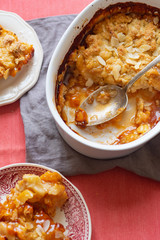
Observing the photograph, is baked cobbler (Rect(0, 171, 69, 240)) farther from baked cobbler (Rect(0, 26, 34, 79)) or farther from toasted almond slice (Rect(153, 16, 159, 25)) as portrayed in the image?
toasted almond slice (Rect(153, 16, 159, 25))

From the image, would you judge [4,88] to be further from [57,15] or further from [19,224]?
[19,224]

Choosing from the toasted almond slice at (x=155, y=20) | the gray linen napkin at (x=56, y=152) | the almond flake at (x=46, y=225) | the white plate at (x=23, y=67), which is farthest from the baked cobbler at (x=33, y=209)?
the toasted almond slice at (x=155, y=20)

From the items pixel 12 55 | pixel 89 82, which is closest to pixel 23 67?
pixel 12 55

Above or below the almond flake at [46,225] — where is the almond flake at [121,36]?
above

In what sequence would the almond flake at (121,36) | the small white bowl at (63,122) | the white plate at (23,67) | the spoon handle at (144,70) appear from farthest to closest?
the white plate at (23,67), the almond flake at (121,36), the spoon handle at (144,70), the small white bowl at (63,122)

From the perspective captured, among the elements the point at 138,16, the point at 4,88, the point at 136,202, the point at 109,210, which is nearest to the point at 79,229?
the point at 109,210

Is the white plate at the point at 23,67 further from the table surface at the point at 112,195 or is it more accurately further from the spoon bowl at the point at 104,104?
the spoon bowl at the point at 104,104

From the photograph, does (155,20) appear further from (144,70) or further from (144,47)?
(144,70)

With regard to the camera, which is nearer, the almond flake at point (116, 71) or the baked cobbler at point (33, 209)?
the baked cobbler at point (33, 209)

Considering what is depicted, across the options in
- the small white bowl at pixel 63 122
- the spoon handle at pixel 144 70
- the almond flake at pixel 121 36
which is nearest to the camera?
the small white bowl at pixel 63 122
